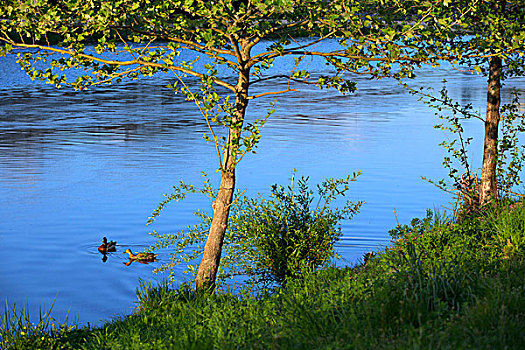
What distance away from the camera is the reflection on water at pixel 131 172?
1098cm

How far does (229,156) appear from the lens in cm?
818

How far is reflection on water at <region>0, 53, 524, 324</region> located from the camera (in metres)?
11.0

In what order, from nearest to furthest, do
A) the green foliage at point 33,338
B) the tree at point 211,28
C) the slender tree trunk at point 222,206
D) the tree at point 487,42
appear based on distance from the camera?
1. the tree at point 211,28
2. the green foliage at point 33,338
3. the tree at point 487,42
4. the slender tree trunk at point 222,206

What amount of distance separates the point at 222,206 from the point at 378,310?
322 cm

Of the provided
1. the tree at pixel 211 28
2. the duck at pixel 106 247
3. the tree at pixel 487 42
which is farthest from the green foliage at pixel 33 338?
the tree at pixel 487 42

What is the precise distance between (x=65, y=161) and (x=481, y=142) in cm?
1243

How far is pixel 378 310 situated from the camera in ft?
18.0

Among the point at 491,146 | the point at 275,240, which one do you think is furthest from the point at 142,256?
the point at 491,146

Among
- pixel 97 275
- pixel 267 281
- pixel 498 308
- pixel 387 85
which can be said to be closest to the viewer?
pixel 498 308

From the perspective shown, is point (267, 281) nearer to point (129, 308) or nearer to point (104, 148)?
point (129, 308)

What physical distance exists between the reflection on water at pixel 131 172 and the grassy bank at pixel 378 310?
215cm

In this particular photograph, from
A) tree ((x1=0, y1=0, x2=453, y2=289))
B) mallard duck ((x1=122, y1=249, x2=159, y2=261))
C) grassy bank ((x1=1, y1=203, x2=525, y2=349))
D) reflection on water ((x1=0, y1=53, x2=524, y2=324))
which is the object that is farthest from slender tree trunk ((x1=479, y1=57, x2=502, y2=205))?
mallard duck ((x1=122, y1=249, x2=159, y2=261))

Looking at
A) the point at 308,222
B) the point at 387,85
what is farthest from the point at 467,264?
the point at 387,85

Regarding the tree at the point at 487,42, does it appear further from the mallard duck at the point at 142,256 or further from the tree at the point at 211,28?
the mallard duck at the point at 142,256
